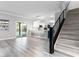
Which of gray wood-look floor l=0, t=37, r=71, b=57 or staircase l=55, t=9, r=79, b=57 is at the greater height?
staircase l=55, t=9, r=79, b=57

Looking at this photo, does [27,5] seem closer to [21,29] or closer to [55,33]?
[55,33]

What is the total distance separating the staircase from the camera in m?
3.72

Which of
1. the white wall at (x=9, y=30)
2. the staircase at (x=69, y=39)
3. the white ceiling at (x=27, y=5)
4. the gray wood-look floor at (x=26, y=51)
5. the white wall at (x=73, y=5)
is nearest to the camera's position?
the staircase at (x=69, y=39)

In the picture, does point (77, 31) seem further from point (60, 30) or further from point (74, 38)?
point (60, 30)

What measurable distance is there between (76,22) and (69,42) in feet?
5.12

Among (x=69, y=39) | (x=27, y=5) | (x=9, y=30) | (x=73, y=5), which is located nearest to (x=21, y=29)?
(x=9, y=30)

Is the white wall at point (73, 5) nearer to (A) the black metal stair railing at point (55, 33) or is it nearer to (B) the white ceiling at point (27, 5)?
(B) the white ceiling at point (27, 5)

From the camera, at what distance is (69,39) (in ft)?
14.0

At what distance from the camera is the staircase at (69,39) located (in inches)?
146

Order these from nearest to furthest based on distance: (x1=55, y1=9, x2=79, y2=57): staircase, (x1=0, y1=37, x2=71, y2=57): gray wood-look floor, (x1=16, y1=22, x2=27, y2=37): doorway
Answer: (x1=55, y1=9, x2=79, y2=57): staircase, (x1=0, y1=37, x2=71, y2=57): gray wood-look floor, (x1=16, y1=22, x2=27, y2=37): doorway

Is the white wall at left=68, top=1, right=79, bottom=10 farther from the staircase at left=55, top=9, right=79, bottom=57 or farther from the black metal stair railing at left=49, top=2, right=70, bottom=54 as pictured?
the staircase at left=55, top=9, right=79, bottom=57

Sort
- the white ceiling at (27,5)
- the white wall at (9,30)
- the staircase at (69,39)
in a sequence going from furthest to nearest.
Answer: the white wall at (9,30), the white ceiling at (27,5), the staircase at (69,39)

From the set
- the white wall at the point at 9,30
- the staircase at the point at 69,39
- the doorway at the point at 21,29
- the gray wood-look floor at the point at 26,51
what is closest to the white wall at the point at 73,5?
the staircase at the point at 69,39

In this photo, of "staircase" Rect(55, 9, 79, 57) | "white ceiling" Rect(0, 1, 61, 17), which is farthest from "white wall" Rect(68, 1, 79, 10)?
"staircase" Rect(55, 9, 79, 57)
